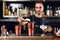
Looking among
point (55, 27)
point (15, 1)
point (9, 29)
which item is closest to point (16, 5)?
point (15, 1)

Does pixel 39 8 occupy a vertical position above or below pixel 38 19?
above

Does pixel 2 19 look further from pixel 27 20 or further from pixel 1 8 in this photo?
pixel 27 20

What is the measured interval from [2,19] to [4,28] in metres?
0.13

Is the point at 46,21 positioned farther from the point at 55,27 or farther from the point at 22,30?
the point at 22,30

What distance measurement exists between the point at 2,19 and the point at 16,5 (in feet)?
0.91

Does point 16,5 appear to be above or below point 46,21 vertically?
above

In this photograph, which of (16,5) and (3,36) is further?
(16,5)

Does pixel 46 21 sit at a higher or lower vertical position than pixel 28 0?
lower

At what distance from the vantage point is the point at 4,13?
6.50ft

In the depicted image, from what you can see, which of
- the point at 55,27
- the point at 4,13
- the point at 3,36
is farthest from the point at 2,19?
the point at 55,27

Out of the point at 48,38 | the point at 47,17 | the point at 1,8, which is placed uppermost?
the point at 1,8

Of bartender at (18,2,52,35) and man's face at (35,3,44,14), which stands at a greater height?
man's face at (35,3,44,14)

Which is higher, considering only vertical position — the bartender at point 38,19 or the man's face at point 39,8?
the man's face at point 39,8

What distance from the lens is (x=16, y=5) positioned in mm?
2043
